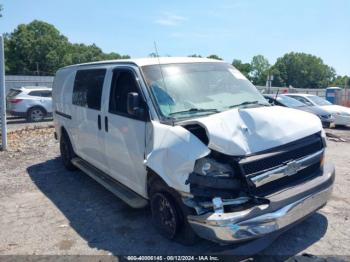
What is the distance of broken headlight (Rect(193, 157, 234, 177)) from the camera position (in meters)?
3.45

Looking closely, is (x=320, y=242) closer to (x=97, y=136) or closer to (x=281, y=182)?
(x=281, y=182)

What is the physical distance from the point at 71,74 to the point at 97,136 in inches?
86.4

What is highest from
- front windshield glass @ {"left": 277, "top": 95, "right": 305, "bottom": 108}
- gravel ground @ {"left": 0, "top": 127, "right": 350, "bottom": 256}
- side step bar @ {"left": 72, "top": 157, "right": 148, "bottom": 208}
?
front windshield glass @ {"left": 277, "top": 95, "right": 305, "bottom": 108}

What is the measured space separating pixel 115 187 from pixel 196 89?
190cm

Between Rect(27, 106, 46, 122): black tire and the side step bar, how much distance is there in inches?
475

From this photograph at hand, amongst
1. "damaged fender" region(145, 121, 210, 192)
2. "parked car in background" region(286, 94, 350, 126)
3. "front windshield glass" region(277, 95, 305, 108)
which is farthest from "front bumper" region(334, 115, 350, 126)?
"damaged fender" region(145, 121, 210, 192)

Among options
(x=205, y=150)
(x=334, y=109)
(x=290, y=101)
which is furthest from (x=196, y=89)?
(x=334, y=109)

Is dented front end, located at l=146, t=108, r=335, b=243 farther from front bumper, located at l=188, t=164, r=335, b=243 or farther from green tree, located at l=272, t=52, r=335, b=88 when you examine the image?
green tree, located at l=272, t=52, r=335, b=88

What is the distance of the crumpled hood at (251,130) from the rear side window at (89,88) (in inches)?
90.3

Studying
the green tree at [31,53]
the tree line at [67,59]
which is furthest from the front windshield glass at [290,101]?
the green tree at [31,53]

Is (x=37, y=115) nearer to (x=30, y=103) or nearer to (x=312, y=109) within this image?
(x=30, y=103)

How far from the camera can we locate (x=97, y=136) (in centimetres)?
566

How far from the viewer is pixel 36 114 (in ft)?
58.7

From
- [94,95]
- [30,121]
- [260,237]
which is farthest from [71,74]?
[30,121]
